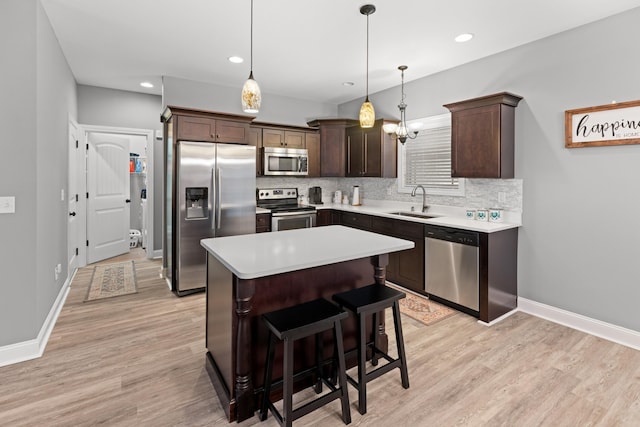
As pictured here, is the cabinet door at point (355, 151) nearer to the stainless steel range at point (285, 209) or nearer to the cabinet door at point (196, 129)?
the stainless steel range at point (285, 209)

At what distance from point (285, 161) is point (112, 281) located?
295cm

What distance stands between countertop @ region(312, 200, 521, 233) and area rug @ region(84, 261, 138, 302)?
9.30 feet

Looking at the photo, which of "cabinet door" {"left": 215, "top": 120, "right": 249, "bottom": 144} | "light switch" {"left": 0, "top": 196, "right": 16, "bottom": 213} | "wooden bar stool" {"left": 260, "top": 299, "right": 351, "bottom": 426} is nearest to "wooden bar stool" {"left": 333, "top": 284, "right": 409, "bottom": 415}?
"wooden bar stool" {"left": 260, "top": 299, "right": 351, "bottom": 426}

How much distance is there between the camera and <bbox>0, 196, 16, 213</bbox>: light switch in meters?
2.44

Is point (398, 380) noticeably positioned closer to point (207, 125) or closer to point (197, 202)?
point (197, 202)

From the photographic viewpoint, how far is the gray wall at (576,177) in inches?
112

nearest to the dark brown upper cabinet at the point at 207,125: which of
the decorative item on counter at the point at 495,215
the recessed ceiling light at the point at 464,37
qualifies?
the recessed ceiling light at the point at 464,37

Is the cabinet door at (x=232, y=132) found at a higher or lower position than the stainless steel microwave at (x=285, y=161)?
higher

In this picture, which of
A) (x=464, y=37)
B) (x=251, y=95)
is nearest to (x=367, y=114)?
(x=251, y=95)

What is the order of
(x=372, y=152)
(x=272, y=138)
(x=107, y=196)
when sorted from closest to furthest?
1. (x=372, y=152)
2. (x=272, y=138)
3. (x=107, y=196)

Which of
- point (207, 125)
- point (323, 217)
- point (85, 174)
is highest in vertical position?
point (207, 125)

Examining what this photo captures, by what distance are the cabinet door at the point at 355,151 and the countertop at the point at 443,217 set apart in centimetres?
61

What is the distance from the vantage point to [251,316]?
2.02 metres

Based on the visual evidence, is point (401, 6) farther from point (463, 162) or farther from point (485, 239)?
point (485, 239)
